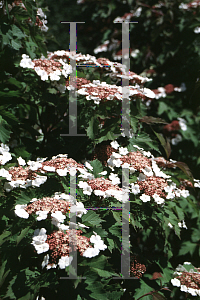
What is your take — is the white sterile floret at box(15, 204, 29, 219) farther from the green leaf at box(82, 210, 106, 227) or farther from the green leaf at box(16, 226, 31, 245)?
the green leaf at box(82, 210, 106, 227)

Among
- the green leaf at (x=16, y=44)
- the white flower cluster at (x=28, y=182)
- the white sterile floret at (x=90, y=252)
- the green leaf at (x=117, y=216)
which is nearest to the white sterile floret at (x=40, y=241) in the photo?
the white sterile floret at (x=90, y=252)

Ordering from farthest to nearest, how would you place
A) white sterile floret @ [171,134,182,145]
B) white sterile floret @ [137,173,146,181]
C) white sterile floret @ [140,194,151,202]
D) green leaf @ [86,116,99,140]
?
white sterile floret @ [171,134,182,145] → green leaf @ [86,116,99,140] → white sterile floret @ [137,173,146,181] → white sterile floret @ [140,194,151,202]

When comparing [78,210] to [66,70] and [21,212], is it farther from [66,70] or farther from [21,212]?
[66,70]

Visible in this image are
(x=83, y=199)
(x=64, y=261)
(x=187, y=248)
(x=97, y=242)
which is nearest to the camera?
(x=64, y=261)

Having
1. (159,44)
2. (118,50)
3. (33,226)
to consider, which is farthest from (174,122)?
(33,226)

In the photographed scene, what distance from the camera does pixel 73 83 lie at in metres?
1.87

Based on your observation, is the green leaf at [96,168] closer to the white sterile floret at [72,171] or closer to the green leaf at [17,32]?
the white sterile floret at [72,171]

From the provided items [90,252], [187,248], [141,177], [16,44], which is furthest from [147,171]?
[187,248]

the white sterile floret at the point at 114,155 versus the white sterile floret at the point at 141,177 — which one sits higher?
the white sterile floret at the point at 114,155

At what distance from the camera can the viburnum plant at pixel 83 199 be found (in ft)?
4.02

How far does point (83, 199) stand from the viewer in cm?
152

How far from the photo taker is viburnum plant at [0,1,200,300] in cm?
123

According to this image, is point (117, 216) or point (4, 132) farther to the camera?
point (4, 132)

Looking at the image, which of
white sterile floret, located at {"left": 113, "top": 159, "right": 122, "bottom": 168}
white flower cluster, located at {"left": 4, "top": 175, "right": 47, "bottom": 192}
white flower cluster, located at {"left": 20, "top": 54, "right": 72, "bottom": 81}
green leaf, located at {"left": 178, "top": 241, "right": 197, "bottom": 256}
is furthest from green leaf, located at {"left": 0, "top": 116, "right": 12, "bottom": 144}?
green leaf, located at {"left": 178, "top": 241, "right": 197, "bottom": 256}
